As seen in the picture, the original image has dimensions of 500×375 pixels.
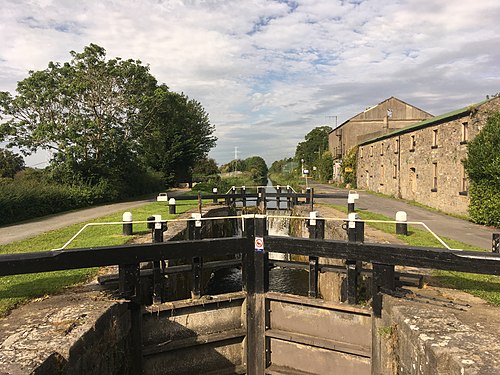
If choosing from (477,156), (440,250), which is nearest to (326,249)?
(440,250)

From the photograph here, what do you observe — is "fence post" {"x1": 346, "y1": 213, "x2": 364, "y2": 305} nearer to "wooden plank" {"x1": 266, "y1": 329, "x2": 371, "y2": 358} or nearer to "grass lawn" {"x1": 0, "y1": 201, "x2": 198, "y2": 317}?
"wooden plank" {"x1": 266, "y1": 329, "x2": 371, "y2": 358}

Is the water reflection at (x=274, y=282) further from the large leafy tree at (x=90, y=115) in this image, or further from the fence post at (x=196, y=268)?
the large leafy tree at (x=90, y=115)

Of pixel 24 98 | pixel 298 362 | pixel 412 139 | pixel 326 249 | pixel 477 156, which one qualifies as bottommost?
pixel 298 362

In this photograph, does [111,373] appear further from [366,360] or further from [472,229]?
[472,229]

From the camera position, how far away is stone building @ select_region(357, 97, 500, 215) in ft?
46.3

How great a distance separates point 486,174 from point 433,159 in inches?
224

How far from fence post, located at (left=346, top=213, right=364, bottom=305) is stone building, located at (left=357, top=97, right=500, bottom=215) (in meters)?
11.3

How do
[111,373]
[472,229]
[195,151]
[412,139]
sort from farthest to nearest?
[195,151], [412,139], [472,229], [111,373]

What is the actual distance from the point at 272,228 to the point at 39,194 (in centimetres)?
997

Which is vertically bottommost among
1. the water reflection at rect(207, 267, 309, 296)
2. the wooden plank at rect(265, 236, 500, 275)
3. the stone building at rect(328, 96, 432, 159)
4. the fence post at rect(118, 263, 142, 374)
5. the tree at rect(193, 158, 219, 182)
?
the water reflection at rect(207, 267, 309, 296)

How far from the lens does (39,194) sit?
1448 centimetres

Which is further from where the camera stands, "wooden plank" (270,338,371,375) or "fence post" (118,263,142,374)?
"wooden plank" (270,338,371,375)

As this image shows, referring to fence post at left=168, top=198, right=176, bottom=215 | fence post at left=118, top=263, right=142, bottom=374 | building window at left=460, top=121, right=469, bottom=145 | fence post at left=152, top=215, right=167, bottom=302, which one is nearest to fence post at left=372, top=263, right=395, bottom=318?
fence post at left=152, top=215, right=167, bottom=302

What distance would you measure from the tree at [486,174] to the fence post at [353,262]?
896 centimetres
